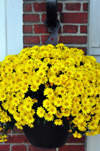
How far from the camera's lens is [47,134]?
1.06 metres

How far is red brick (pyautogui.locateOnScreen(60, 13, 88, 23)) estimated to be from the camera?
147 centimetres

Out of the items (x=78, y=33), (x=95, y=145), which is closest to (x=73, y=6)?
(x=78, y=33)

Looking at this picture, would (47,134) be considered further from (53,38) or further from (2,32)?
(2,32)

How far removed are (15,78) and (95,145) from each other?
91 centimetres

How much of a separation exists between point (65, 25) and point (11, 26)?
1.50ft

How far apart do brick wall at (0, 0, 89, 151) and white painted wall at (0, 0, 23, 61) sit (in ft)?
0.20

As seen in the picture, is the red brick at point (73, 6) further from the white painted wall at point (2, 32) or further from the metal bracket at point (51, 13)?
the white painted wall at point (2, 32)

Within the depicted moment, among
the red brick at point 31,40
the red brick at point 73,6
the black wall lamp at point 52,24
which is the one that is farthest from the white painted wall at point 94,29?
the red brick at point 31,40

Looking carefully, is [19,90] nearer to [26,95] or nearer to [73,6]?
[26,95]

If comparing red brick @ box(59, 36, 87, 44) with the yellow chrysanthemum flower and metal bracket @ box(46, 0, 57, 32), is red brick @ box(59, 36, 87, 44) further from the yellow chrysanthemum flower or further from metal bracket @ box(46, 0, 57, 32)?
the yellow chrysanthemum flower

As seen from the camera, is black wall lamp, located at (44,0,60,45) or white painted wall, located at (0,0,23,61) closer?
black wall lamp, located at (44,0,60,45)

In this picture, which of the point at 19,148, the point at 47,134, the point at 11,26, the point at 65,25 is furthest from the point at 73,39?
the point at 19,148

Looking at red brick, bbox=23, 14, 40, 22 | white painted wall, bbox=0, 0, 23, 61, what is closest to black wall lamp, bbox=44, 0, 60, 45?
red brick, bbox=23, 14, 40, 22

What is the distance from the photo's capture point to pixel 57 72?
3.26 feet
